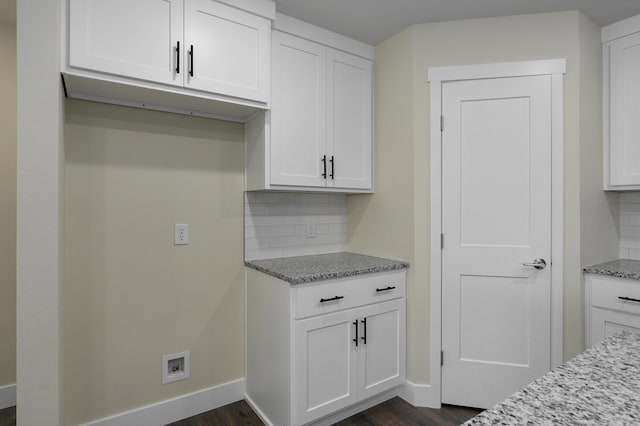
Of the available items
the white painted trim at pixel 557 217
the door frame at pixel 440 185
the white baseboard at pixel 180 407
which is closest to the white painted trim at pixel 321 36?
the door frame at pixel 440 185

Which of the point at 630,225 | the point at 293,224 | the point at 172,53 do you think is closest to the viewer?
the point at 172,53

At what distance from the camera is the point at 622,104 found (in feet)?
7.58

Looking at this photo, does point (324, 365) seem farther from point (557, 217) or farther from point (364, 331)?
point (557, 217)

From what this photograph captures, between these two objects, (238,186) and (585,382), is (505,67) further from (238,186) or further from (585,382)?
(585,382)

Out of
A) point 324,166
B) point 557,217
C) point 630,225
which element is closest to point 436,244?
point 557,217

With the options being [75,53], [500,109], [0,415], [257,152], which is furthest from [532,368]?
[0,415]

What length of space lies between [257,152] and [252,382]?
1452 mm

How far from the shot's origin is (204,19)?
1859 millimetres

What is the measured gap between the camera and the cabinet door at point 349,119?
7.97 ft

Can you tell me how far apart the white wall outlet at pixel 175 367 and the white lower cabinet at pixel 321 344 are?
15.3 inches

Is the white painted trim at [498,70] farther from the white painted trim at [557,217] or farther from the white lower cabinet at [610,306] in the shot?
the white lower cabinet at [610,306]

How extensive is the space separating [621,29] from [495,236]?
152cm

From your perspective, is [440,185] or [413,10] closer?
[413,10]

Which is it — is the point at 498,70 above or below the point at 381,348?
above
